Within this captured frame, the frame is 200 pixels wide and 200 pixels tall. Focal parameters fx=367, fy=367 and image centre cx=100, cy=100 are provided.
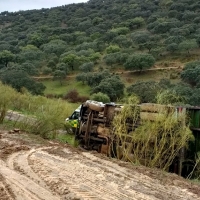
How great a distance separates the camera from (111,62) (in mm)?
67062

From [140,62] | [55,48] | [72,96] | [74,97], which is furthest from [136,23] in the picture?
[74,97]

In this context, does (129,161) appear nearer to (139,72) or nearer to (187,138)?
→ (187,138)

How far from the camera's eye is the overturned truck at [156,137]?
12.6 meters

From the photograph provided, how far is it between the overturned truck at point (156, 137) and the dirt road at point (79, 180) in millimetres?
1239

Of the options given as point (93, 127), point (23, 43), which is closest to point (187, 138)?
point (93, 127)

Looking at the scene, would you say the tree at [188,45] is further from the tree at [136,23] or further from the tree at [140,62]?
the tree at [136,23]

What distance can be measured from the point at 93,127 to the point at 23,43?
7545 cm

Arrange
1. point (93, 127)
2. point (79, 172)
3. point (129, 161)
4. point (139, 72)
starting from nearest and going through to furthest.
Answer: point (79, 172)
point (129, 161)
point (93, 127)
point (139, 72)

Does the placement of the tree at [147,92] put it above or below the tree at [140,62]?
below

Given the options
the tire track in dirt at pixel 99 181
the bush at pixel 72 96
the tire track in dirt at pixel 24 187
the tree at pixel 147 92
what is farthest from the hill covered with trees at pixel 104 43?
the tire track in dirt at pixel 24 187

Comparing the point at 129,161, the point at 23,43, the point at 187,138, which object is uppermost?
the point at 23,43

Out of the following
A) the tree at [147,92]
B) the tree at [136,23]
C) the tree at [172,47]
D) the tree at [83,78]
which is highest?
the tree at [136,23]

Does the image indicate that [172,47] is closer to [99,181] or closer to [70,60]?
[70,60]

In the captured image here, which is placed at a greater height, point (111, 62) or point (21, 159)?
point (111, 62)
